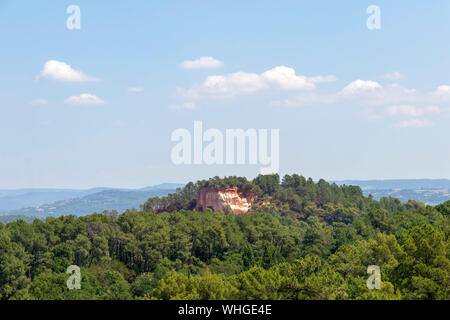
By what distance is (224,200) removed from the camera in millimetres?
118688

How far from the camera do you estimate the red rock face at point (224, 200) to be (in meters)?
119

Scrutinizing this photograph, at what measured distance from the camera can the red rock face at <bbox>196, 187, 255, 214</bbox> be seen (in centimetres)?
11862

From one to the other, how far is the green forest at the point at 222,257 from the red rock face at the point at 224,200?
2358mm

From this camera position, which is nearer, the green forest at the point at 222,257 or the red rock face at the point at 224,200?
the green forest at the point at 222,257

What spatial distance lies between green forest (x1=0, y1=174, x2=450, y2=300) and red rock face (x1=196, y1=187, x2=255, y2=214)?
2.36 meters

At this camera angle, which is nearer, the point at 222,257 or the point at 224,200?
the point at 222,257

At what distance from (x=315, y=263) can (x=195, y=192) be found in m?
83.1

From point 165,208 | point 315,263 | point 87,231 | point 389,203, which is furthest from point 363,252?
point 389,203

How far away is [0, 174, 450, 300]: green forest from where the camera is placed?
122ft

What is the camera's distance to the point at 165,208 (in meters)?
124

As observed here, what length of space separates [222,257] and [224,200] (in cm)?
4387

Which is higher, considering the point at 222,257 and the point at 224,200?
the point at 224,200

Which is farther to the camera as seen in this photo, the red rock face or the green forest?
the red rock face
